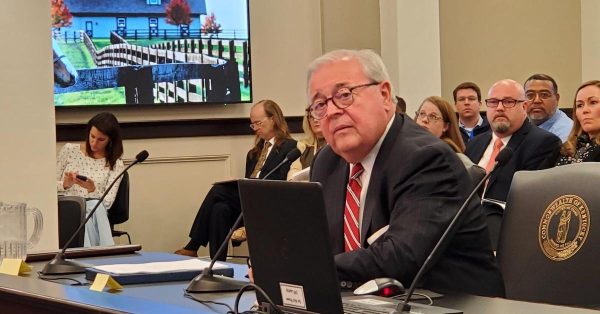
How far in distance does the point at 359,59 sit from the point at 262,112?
4.57 meters

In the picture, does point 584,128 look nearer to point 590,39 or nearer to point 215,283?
point 215,283

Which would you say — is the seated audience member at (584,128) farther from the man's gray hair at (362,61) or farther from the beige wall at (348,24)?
the beige wall at (348,24)

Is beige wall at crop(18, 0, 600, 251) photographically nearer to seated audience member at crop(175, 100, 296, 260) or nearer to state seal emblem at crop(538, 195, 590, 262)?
seated audience member at crop(175, 100, 296, 260)

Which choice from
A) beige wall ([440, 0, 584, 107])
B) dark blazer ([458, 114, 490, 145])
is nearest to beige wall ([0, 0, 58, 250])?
dark blazer ([458, 114, 490, 145])

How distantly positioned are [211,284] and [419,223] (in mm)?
492

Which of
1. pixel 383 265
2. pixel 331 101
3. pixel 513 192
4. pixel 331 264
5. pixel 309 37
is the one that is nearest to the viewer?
pixel 331 264

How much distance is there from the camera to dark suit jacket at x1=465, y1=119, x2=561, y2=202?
5.13 meters

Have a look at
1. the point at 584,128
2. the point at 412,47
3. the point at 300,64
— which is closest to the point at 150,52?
the point at 300,64

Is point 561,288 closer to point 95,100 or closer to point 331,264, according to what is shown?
point 331,264

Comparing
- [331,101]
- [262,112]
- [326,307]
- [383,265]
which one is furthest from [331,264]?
[262,112]

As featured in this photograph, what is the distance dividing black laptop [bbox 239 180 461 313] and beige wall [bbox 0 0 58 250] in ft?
8.50

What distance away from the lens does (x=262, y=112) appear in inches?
279

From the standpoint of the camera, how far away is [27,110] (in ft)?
14.4

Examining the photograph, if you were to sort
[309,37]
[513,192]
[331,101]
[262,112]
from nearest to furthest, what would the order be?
[331,101]
[513,192]
[262,112]
[309,37]
